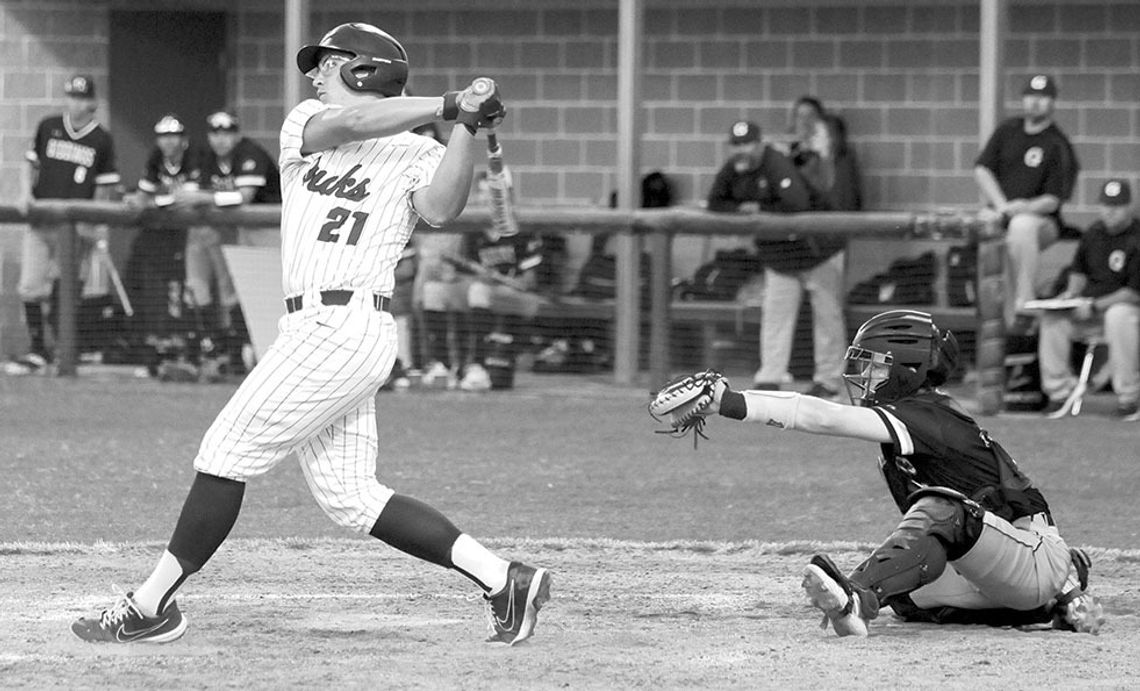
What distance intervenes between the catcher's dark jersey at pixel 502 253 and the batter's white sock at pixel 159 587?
682cm

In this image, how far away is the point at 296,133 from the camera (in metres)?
4.40

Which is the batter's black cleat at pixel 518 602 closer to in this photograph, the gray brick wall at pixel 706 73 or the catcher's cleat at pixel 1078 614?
the catcher's cleat at pixel 1078 614

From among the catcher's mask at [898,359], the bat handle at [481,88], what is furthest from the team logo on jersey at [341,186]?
the catcher's mask at [898,359]

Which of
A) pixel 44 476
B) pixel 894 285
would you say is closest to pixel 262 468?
pixel 44 476

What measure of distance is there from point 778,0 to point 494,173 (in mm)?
9050

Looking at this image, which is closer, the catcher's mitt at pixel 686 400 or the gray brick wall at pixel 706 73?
the catcher's mitt at pixel 686 400

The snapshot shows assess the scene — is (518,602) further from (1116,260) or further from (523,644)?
(1116,260)

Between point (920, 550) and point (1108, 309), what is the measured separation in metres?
5.72

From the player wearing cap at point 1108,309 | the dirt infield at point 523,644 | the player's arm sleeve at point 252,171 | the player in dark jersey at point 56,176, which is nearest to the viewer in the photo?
the dirt infield at point 523,644

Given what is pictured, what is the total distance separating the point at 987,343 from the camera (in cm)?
988

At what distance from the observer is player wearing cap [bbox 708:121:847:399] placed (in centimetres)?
1028

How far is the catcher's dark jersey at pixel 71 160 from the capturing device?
11.8 metres

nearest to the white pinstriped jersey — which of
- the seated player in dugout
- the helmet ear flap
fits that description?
the helmet ear flap

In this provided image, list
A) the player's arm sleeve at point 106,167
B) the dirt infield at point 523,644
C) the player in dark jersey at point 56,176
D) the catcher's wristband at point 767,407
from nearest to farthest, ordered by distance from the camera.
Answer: the dirt infield at point 523,644, the catcher's wristband at point 767,407, the player in dark jersey at point 56,176, the player's arm sleeve at point 106,167
